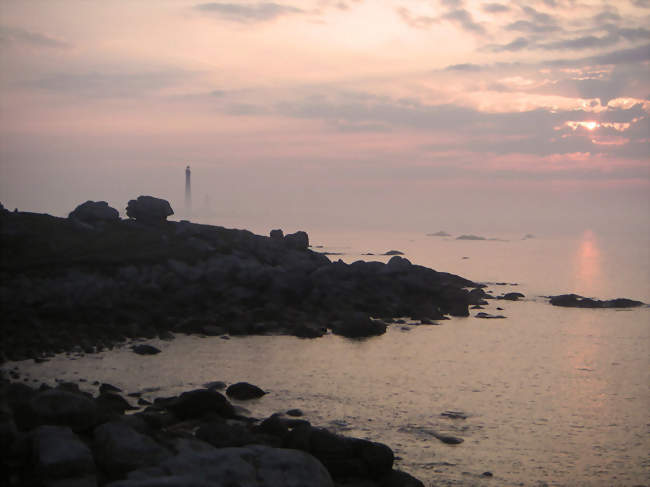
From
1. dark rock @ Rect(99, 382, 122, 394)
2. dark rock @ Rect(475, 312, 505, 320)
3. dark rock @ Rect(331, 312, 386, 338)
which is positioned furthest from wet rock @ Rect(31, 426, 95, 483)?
dark rock @ Rect(475, 312, 505, 320)

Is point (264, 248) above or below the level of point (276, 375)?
above

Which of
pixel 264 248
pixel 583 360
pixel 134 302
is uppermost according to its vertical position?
pixel 264 248

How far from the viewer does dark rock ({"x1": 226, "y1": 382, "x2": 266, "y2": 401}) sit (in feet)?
106

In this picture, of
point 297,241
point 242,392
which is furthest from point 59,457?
point 297,241

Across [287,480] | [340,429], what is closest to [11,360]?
[340,429]

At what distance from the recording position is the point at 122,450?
18406mm

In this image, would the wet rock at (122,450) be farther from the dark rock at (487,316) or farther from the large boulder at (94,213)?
the large boulder at (94,213)

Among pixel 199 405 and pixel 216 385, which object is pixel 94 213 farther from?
pixel 199 405

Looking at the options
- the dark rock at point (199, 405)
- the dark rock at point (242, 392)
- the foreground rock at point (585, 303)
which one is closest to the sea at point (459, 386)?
the dark rock at point (242, 392)

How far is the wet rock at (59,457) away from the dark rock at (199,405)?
28.9 ft

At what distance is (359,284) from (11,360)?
1544 inches

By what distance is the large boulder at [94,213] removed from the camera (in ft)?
258

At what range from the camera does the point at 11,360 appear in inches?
1512

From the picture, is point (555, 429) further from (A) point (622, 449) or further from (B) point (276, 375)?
(B) point (276, 375)
